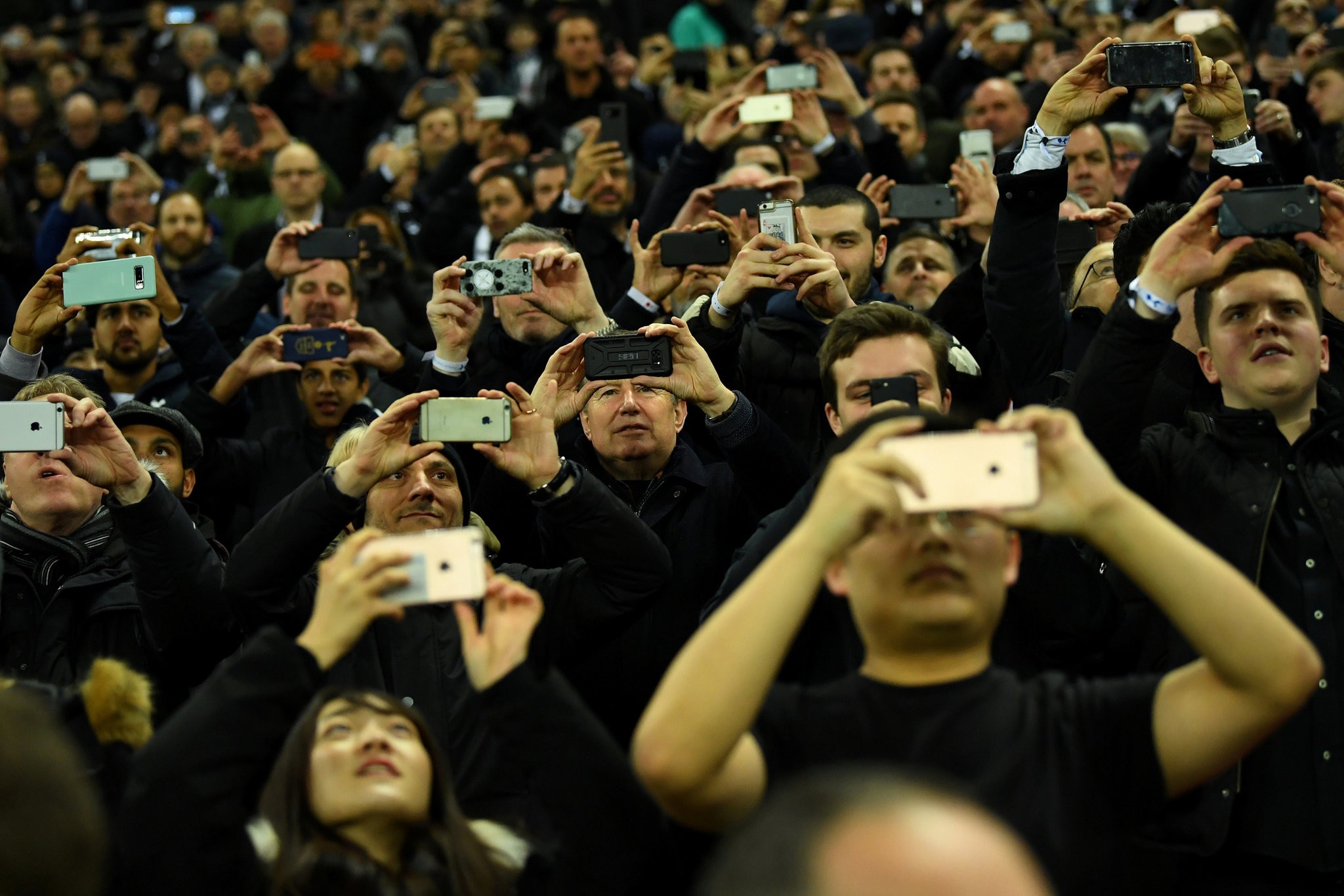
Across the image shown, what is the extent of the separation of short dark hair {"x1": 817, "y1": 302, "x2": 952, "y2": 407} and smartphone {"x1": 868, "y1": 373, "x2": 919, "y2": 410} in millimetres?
225

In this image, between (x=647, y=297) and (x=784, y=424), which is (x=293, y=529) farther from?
(x=647, y=297)

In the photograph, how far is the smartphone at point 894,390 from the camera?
3447 mm

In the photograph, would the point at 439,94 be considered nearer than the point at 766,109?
No

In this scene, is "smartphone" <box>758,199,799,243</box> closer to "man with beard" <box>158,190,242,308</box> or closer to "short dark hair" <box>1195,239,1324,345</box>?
"short dark hair" <box>1195,239,1324,345</box>

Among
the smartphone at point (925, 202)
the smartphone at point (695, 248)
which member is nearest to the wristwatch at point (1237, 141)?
the smartphone at point (925, 202)

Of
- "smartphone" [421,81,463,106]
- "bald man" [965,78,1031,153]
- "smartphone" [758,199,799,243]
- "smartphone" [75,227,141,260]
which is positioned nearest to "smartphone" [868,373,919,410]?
"smartphone" [758,199,799,243]

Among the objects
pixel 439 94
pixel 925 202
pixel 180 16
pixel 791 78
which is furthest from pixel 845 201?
pixel 180 16

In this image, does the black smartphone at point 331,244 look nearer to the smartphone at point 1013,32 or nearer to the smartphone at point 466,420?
the smartphone at point 466,420

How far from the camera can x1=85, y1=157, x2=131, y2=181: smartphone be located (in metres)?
8.03

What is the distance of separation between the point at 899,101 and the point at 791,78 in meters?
1.45

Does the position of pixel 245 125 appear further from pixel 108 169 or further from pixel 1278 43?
pixel 1278 43

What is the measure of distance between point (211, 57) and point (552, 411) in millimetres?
8476

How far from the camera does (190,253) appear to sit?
24.8ft

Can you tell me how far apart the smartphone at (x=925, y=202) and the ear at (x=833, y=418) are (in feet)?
6.26
